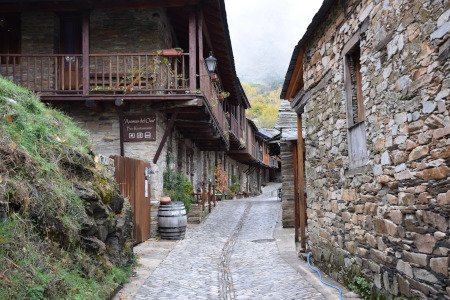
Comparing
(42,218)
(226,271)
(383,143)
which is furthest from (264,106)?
(42,218)

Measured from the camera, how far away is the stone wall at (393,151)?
3543 mm

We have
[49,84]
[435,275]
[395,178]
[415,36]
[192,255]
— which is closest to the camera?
[435,275]

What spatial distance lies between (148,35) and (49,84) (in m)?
2.61

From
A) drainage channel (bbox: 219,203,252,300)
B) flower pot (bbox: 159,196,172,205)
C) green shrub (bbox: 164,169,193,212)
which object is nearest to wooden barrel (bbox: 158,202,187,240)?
flower pot (bbox: 159,196,172,205)

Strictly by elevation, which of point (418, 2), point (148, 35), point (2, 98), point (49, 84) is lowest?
point (2, 98)

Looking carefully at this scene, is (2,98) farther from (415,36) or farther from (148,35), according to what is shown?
(148,35)

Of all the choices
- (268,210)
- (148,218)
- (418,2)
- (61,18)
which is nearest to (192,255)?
(148,218)

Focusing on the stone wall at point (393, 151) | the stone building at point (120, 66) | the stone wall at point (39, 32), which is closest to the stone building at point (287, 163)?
the stone building at point (120, 66)

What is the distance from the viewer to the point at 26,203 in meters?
3.90

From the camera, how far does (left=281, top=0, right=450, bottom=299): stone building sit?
3.57 metres

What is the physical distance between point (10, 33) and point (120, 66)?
3.18 meters

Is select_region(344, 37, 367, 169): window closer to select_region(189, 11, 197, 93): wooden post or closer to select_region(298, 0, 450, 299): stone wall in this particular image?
select_region(298, 0, 450, 299): stone wall

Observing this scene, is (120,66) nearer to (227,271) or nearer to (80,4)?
(80,4)

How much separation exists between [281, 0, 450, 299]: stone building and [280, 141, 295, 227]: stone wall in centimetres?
479
